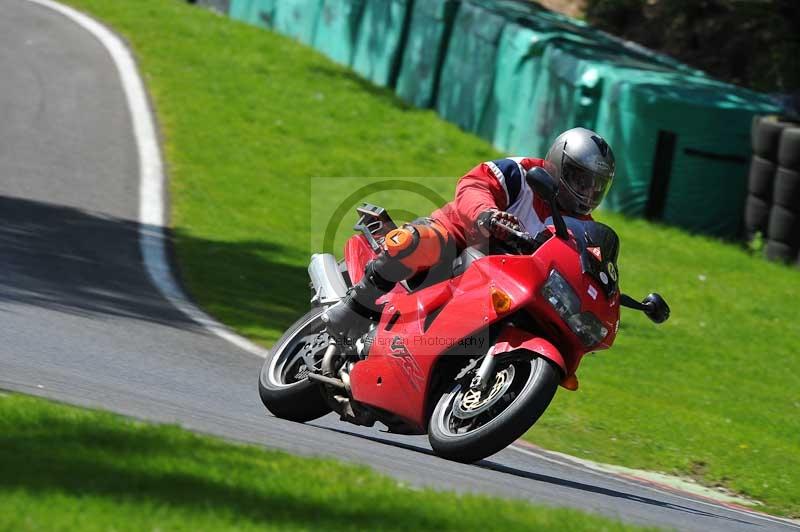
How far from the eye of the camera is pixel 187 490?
15.5 ft

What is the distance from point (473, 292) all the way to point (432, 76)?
50.4 ft

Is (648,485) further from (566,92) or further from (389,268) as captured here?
(566,92)

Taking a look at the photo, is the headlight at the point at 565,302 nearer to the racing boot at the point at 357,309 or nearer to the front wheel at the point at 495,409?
the front wheel at the point at 495,409

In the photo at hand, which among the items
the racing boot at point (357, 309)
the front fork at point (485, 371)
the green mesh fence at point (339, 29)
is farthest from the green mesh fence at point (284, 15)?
the front fork at point (485, 371)

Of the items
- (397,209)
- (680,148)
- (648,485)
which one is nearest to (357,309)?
(397,209)

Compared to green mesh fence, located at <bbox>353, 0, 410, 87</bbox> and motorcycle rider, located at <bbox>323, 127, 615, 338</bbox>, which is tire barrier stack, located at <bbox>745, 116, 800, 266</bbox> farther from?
motorcycle rider, located at <bbox>323, 127, 615, 338</bbox>

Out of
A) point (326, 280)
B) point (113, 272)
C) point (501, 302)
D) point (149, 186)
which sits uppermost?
point (501, 302)

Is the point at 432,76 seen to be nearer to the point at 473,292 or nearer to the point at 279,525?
the point at 473,292

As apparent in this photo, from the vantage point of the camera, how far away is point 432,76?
21.8 meters

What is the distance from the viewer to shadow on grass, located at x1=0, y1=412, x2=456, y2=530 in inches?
179

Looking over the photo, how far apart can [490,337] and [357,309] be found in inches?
35.2

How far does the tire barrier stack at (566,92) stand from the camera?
17.0m

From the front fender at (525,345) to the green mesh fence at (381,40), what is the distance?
1582cm

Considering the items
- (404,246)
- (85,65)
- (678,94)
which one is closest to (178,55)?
(85,65)
